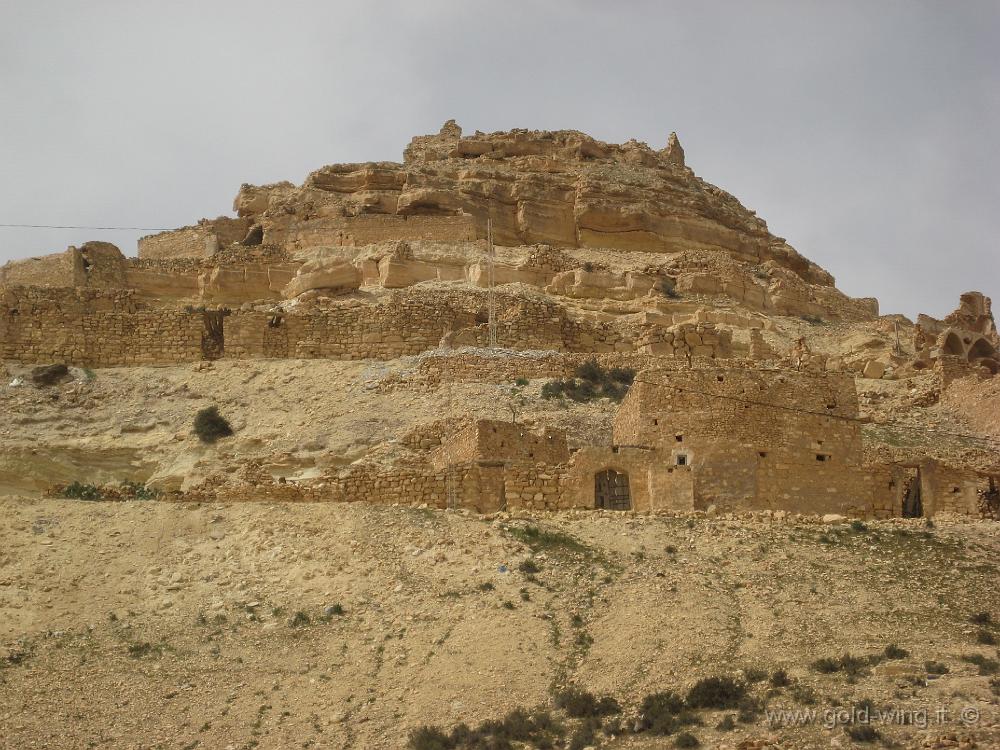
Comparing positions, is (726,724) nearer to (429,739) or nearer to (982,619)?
(429,739)

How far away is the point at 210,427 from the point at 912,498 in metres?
11.6

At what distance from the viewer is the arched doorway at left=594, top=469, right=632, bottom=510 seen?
19.2 metres

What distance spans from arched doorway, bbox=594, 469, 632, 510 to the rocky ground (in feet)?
3.45

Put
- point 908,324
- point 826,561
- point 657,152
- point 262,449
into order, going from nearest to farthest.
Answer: point 826,561 → point 262,449 → point 908,324 → point 657,152

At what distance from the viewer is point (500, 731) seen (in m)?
12.7

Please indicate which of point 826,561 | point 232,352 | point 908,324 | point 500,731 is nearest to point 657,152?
point 908,324

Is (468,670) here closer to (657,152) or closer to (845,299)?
(845,299)

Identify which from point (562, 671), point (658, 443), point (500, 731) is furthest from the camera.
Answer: point (658, 443)

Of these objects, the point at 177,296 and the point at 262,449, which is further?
the point at 177,296

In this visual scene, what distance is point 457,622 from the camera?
15.2m

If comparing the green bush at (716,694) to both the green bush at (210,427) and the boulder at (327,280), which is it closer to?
the green bush at (210,427)

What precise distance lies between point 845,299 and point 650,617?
89.8 feet

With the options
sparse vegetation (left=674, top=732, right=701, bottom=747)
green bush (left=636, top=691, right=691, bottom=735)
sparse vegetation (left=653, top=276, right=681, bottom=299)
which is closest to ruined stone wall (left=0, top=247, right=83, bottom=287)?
sparse vegetation (left=653, top=276, right=681, bottom=299)

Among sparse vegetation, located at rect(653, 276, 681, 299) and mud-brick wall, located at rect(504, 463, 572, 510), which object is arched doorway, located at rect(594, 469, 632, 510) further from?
sparse vegetation, located at rect(653, 276, 681, 299)
